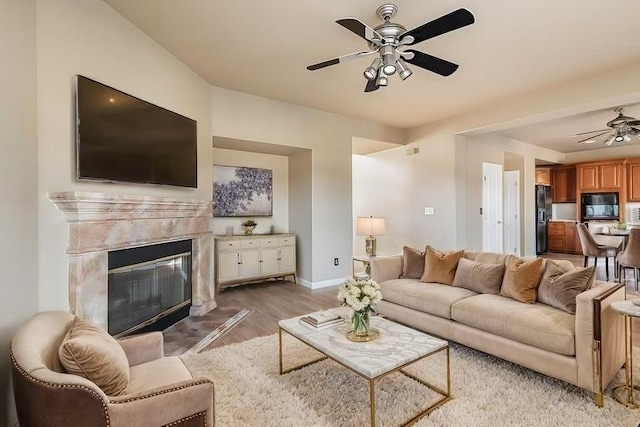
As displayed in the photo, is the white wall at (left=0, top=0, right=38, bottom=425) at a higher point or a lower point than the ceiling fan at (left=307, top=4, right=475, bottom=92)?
lower

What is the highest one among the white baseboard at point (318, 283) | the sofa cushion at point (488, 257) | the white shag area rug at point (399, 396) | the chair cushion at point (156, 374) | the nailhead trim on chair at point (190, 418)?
the sofa cushion at point (488, 257)

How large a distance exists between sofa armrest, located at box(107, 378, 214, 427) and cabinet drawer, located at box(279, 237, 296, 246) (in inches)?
157

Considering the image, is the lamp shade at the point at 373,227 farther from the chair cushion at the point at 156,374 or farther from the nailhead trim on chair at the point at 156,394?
the nailhead trim on chair at the point at 156,394

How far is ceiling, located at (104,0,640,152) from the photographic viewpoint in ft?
8.61

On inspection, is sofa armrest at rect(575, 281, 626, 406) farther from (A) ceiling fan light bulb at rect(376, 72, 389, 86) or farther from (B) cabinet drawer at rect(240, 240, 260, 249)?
(B) cabinet drawer at rect(240, 240, 260, 249)

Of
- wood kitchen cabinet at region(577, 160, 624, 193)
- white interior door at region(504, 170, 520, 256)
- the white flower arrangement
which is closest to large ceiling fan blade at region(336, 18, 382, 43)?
the white flower arrangement

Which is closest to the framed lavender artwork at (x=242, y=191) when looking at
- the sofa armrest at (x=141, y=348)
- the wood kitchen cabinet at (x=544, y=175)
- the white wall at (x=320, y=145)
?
the white wall at (x=320, y=145)

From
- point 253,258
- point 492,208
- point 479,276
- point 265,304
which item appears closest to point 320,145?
point 253,258

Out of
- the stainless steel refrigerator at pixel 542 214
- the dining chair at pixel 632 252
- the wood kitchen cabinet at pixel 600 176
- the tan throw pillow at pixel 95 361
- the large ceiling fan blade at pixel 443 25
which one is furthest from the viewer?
the stainless steel refrigerator at pixel 542 214

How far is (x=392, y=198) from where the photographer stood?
21.9 ft

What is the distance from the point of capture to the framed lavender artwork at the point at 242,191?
17.4 feet

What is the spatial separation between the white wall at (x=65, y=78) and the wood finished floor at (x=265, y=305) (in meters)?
1.39

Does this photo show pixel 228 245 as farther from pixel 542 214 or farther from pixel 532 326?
pixel 542 214

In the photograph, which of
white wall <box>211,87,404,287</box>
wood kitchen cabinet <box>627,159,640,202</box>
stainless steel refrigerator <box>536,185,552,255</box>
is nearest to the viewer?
white wall <box>211,87,404,287</box>
